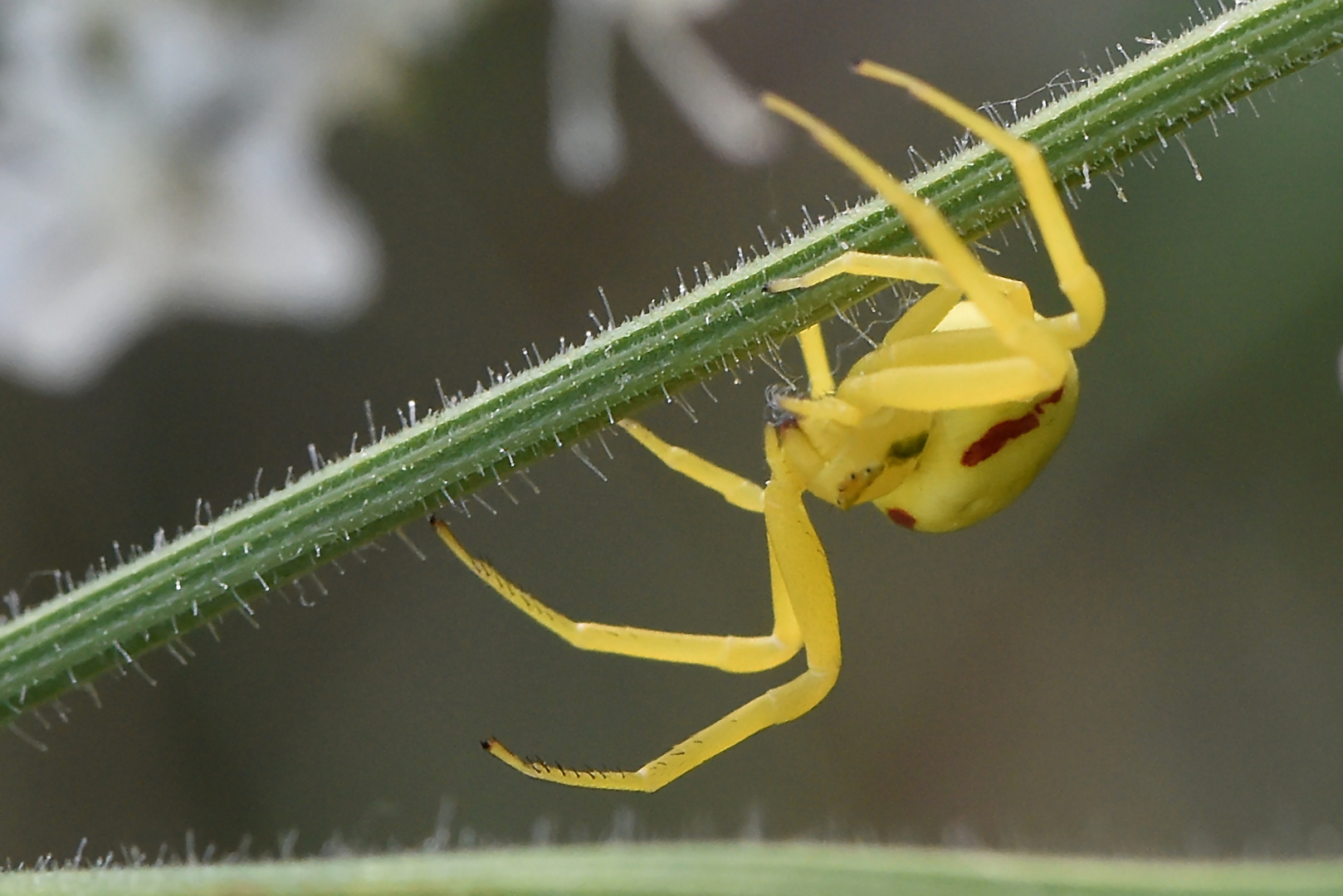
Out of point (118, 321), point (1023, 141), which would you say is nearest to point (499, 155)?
point (118, 321)

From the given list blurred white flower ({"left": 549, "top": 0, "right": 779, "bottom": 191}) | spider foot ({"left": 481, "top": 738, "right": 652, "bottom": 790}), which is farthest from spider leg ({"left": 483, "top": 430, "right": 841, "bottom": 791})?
blurred white flower ({"left": 549, "top": 0, "right": 779, "bottom": 191})

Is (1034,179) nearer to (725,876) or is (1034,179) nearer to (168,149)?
(725,876)

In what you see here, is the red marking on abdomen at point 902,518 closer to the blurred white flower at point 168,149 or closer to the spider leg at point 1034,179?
the spider leg at point 1034,179

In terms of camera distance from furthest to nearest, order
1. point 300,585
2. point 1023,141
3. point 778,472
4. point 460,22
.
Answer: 1. point 300,585
2. point 460,22
3. point 778,472
4. point 1023,141

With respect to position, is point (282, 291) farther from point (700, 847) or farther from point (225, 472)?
point (700, 847)

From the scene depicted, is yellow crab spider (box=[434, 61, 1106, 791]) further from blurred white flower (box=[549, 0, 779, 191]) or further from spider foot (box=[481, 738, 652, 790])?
blurred white flower (box=[549, 0, 779, 191])

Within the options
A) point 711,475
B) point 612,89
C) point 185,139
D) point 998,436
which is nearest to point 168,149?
point 185,139

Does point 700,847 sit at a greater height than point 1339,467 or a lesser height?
lesser
